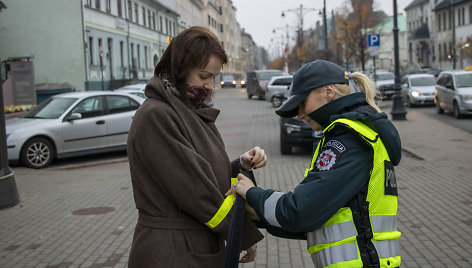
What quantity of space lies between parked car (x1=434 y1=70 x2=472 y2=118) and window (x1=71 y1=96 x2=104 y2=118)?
13.5 metres

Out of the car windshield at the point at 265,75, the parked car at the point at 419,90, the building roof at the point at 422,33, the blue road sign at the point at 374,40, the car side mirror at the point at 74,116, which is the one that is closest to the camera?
the car side mirror at the point at 74,116

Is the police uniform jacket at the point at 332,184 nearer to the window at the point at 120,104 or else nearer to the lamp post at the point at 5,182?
the lamp post at the point at 5,182

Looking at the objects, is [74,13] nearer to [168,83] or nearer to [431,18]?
[168,83]

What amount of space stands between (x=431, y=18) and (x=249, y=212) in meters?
83.7

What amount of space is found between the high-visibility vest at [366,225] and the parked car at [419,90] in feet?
83.8

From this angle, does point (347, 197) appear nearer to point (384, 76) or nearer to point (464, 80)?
point (464, 80)

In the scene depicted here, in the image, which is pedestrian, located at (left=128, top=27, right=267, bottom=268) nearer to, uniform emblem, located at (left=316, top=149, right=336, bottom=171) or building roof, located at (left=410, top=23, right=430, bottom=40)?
uniform emblem, located at (left=316, top=149, right=336, bottom=171)

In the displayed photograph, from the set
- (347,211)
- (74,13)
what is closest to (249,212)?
(347,211)

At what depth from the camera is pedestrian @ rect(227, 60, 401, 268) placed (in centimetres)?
202

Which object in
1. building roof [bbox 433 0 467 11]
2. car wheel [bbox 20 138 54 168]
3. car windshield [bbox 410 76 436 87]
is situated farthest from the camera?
building roof [bbox 433 0 467 11]

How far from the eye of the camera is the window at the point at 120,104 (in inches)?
519

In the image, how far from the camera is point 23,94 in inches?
843

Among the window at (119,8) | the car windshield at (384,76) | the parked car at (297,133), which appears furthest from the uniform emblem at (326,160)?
the window at (119,8)

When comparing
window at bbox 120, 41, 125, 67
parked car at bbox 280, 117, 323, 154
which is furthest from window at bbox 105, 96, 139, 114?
window at bbox 120, 41, 125, 67
